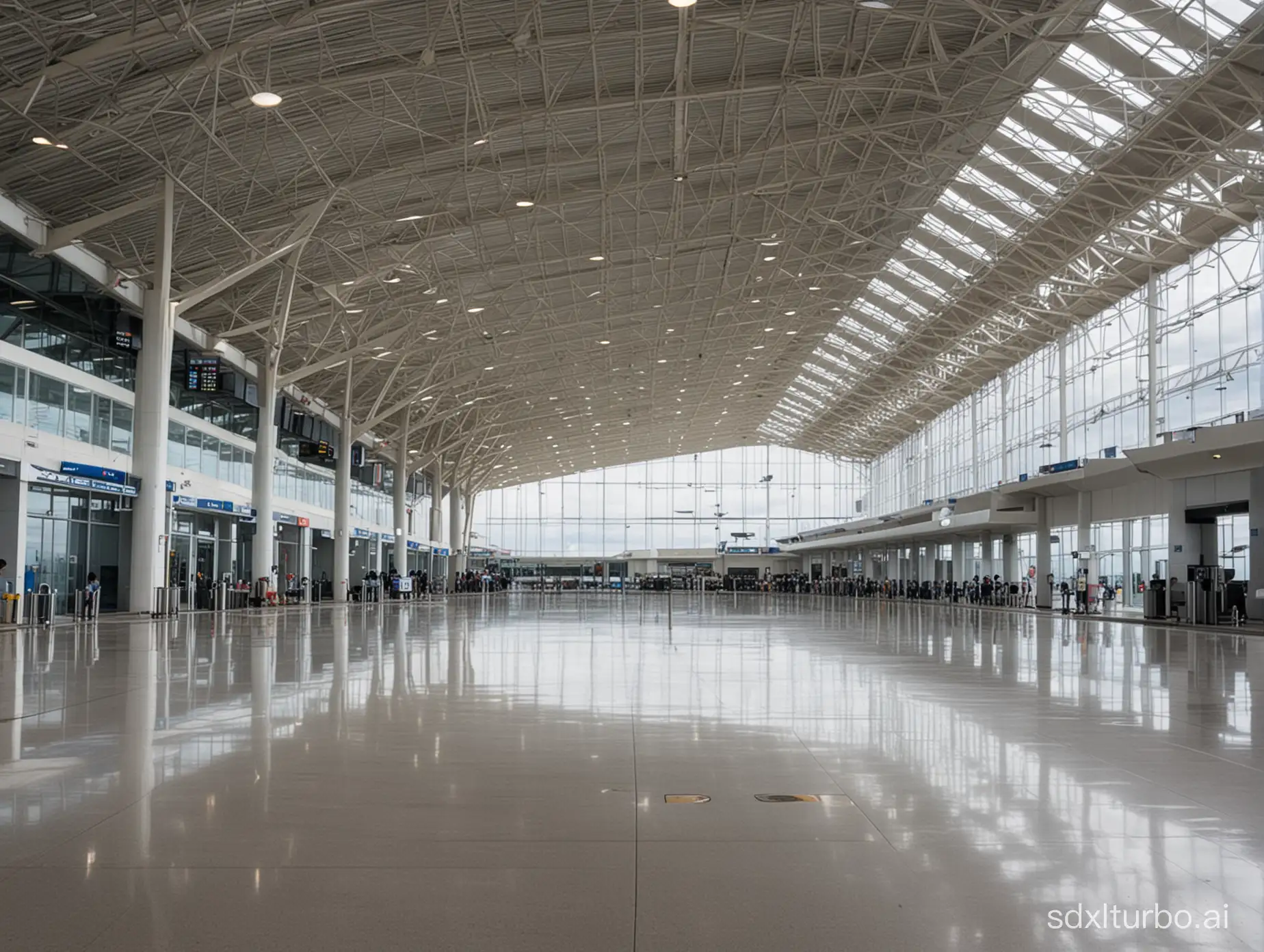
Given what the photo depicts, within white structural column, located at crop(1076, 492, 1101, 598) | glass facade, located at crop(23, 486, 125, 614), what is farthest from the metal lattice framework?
white structural column, located at crop(1076, 492, 1101, 598)

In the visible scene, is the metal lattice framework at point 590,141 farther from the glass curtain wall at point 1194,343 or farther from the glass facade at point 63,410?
the glass facade at point 63,410

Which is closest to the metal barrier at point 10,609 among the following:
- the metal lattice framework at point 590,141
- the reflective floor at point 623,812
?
the metal lattice framework at point 590,141

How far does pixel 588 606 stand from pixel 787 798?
42950 millimetres

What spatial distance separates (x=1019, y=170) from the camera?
123 feet

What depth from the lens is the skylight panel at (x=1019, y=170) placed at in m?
36.8

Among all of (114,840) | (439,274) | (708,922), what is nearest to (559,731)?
(114,840)

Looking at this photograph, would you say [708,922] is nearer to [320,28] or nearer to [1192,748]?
[1192,748]

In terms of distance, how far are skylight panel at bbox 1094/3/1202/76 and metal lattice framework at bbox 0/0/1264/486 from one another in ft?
0.26

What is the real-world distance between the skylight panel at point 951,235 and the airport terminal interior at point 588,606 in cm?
27

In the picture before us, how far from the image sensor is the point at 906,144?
3347 centimetres

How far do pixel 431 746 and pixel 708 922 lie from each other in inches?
181

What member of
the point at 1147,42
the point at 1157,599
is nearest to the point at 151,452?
the point at 1147,42

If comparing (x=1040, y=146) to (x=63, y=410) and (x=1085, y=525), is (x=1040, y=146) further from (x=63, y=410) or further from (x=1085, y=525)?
(x=63, y=410)

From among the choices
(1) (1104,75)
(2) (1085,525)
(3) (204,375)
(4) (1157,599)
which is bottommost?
(4) (1157,599)
